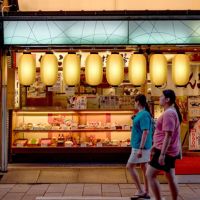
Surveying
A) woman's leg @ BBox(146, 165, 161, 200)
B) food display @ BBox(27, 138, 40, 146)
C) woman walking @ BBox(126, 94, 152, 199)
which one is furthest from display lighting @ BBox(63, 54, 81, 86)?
woman's leg @ BBox(146, 165, 161, 200)

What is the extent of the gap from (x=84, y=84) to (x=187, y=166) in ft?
15.4

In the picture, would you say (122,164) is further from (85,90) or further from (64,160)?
(85,90)

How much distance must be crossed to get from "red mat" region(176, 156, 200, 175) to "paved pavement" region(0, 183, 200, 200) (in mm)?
506

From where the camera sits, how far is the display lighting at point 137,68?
12.2m

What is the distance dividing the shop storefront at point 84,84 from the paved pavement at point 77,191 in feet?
5.58

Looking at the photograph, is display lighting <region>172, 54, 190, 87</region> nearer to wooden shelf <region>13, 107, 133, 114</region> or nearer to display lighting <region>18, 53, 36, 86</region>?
wooden shelf <region>13, 107, 133, 114</region>

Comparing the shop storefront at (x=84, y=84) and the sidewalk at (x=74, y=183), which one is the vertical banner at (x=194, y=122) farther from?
the sidewalk at (x=74, y=183)

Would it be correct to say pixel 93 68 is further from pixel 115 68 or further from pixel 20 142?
pixel 20 142

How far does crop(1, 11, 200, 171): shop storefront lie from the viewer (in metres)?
12.2

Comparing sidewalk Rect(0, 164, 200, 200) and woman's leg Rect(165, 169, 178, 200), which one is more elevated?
woman's leg Rect(165, 169, 178, 200)

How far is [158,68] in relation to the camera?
40.4ft

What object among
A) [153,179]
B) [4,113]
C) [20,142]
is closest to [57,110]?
[20,142]

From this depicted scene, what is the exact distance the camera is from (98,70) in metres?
12.3

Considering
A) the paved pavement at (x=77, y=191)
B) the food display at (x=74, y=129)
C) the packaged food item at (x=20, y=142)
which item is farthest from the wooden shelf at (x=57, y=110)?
the paved pavement at (x=77, y=191)
